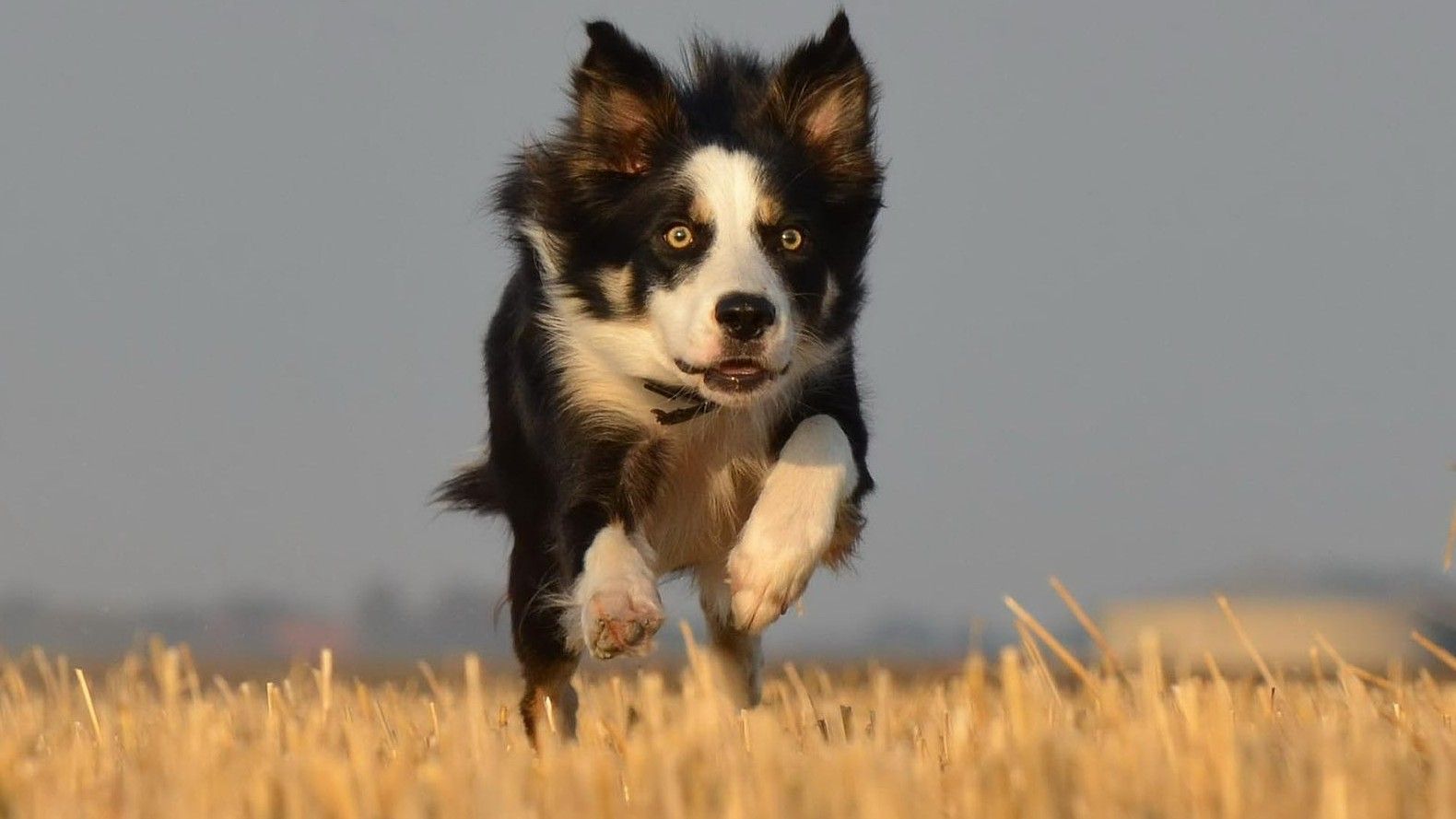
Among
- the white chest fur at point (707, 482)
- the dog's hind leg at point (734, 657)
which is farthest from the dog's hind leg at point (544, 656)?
the dog's hind leg at point (734, 657)

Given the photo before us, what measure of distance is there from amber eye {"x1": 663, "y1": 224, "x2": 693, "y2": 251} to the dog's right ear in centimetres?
37

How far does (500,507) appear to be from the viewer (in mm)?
6402

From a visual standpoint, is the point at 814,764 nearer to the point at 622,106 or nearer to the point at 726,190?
the point at 726,190

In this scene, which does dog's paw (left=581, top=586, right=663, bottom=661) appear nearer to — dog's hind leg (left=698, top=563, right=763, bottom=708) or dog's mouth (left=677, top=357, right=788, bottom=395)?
dog's mouth (left=677, top=357, right=788, bottom=395)

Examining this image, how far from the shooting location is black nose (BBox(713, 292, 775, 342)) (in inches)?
196

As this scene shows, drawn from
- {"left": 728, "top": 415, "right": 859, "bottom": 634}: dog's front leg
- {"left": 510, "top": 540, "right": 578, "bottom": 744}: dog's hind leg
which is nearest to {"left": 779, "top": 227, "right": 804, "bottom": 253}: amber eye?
{"left": 728, "top": 415, "right": 859, "bottom": 634}: dog's front leg

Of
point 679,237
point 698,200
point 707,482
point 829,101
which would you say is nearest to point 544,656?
point 707,482

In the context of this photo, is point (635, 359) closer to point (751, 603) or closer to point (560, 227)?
point (560, 227)

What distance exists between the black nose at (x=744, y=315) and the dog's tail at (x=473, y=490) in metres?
1.66

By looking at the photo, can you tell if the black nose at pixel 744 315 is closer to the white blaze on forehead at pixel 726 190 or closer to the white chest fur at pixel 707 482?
the white blaze on forehead at pixel 726 190

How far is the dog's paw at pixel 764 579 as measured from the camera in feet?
15.9

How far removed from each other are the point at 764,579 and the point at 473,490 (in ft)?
6.85

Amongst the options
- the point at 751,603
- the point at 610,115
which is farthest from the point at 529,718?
the point at 610,115

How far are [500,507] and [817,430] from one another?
152cm
